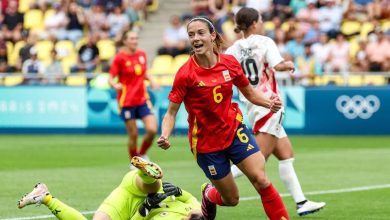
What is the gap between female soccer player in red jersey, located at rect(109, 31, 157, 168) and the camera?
742 inches

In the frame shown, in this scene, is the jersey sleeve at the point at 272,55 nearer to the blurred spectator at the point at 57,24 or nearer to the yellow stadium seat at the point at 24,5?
the blurred spectator at the point at 57,24

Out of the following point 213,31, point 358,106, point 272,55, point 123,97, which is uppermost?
point 213,31

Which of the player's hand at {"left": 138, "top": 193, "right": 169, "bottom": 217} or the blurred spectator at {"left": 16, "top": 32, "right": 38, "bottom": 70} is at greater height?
the player's hand at {"left": 138, "top": 193, "right": 169, "bottom": 217}

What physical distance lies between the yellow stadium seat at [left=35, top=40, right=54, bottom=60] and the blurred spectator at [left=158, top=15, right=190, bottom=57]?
3451mm

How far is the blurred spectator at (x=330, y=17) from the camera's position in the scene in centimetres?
2855

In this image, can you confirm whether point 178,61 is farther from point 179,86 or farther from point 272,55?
point 179,86

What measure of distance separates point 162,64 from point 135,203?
63.2 feet

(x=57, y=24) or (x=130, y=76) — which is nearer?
(x=130, y=76)

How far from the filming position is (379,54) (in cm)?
2625

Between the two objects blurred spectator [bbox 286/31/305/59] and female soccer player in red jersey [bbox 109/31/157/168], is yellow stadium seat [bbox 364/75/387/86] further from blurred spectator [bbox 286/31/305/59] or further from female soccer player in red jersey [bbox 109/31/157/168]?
female soccer player in red jersey [bbox 109/31/157/168]

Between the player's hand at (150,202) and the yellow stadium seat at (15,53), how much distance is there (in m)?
21.2

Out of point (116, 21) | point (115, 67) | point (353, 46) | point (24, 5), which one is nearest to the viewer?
point (115, 67)

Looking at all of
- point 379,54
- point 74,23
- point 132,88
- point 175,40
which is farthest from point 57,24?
point 132,88

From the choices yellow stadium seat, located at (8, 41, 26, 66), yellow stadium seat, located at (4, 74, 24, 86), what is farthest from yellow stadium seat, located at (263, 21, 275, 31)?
yellow stadium seat, located at (8, 41, 26, 66)
